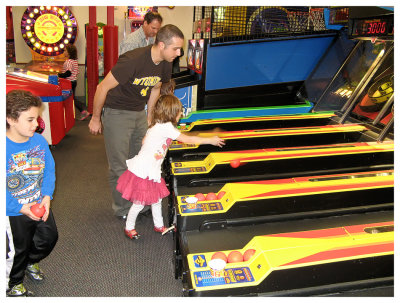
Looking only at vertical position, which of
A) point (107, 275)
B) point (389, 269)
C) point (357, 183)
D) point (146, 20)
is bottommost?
point (107, 275)

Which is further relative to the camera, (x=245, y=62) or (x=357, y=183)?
(x=245, y=62)

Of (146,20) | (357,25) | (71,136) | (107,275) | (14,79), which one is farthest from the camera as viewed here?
(71,136)

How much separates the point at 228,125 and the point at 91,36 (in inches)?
154

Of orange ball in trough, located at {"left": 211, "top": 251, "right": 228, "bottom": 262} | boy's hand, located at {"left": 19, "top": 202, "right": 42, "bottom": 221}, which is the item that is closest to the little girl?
boy's hand, located at {"left": 19, "top": 202, "right": 42, "bottom": 221}

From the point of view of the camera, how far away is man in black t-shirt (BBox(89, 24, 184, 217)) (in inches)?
109

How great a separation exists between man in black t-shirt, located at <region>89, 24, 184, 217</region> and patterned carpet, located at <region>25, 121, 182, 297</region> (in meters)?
0.33

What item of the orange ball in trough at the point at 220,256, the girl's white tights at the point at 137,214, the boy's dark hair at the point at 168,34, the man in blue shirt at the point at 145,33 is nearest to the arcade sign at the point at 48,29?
the man in blue shirt at the point at 145,33

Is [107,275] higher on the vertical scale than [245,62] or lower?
lower

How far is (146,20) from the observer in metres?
3.72

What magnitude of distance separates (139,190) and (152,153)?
1.03 ft

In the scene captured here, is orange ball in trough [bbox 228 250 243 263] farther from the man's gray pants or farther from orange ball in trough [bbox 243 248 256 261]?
the man's gray pants

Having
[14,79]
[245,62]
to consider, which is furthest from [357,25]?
[14,79]
